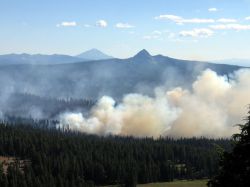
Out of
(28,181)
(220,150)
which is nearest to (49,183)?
(28,181)

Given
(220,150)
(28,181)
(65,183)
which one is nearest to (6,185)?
(28,181)

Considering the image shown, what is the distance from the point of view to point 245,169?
1057 inches

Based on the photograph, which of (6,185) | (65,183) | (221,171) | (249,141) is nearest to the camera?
(249,141)

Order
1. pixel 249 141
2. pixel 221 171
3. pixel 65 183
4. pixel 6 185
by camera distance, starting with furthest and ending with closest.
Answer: pixel 65 183 < pixel 6 185 < pixel 221 171 < pixel 249 141

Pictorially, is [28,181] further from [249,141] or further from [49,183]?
[249,141]

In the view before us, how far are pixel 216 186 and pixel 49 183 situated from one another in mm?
166880

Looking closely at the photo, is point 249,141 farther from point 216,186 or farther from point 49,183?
point 49,183

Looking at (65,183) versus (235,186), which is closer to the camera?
(235,186)

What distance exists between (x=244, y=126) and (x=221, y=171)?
3.50 meters

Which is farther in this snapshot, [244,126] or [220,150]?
[220,150]

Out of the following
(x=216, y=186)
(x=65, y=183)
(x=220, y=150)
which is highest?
(x=220, y=150)

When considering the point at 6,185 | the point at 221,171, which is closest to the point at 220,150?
the point at 221,171

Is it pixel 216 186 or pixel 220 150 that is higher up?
pixel 220 150

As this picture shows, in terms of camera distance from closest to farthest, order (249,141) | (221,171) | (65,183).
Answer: (249,141) < (221,171) < (65,183)
